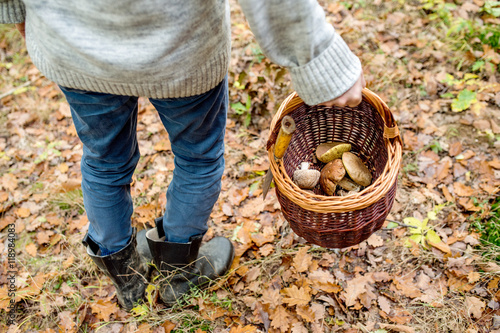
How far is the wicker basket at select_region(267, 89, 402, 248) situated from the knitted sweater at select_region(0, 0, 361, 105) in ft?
2.08

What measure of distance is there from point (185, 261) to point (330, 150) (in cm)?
111

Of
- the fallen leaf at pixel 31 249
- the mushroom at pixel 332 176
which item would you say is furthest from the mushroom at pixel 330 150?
the fallen leaf at pixel 31 249

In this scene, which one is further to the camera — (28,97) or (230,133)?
(28,97)

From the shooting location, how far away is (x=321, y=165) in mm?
2480

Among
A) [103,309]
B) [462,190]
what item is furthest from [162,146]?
[462,190]

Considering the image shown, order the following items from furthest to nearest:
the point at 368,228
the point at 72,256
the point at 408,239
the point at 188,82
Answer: the point at 72,256 → the point at 408,239 → the point at 368,228 → the point at 188,82

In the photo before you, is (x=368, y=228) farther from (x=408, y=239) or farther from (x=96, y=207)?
(x=96, y=207)

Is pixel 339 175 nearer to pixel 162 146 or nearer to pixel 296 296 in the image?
pixel 296 296

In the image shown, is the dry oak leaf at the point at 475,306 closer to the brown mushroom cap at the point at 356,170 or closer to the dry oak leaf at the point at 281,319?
the brown mushroom cap at the point at 356,170

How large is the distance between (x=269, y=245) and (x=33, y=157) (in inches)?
91.2

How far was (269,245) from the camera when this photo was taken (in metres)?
2.49

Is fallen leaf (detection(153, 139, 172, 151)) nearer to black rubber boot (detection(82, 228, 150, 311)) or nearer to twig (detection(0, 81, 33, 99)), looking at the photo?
black rubber boot (detection(82, 228, 150, 311))

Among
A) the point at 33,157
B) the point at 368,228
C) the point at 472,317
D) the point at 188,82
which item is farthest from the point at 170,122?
the point at 33,157

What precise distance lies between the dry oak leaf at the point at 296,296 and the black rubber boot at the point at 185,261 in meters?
0.45
